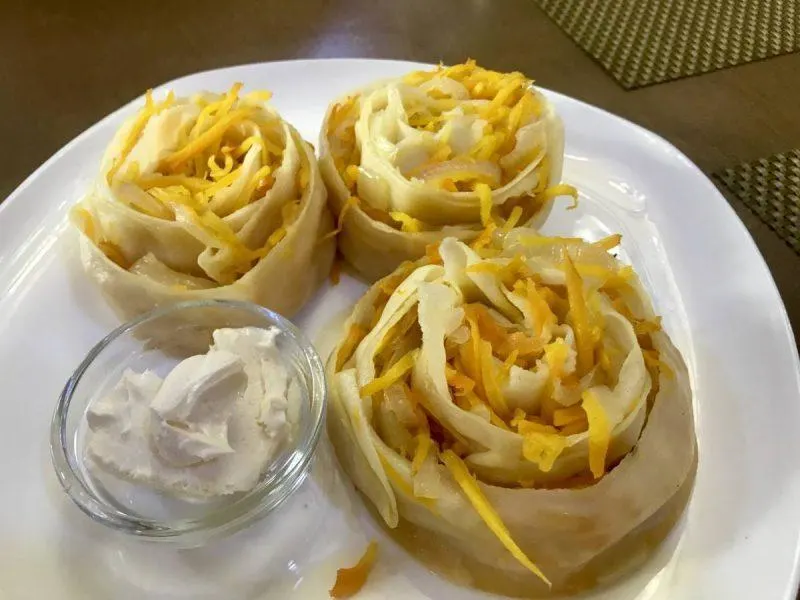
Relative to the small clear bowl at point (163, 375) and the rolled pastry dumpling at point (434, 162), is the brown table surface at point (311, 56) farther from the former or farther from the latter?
the small clear bowl at point (163, 375)

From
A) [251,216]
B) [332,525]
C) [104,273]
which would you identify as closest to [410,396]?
[332,525]

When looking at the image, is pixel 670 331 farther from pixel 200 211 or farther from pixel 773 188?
Result: pixel 200 211

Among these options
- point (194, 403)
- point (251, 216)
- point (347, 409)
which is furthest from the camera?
point (251, 216)

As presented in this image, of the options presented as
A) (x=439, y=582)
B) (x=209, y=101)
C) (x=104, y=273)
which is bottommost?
(x=439, y=582)

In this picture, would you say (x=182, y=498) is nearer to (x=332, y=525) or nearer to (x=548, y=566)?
(x=332, y=525)

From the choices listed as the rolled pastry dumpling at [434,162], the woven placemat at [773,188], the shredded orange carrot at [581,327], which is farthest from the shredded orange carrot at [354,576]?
the woven placemat at [773,188]

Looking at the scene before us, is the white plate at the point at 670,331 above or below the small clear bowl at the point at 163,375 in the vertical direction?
below

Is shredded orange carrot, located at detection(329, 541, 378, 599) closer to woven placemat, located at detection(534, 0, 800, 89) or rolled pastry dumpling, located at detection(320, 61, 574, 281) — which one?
rolled pastry dumpling, located at detection(320, 61, 574, 281)
